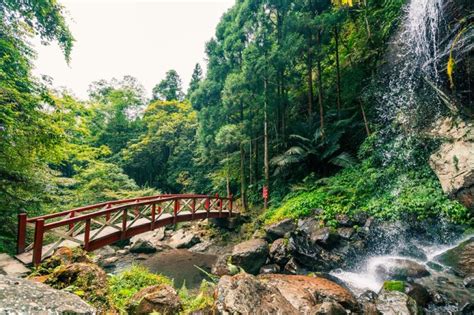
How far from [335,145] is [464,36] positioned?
5519 mm

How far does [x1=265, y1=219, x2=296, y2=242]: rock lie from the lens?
884 centimetres

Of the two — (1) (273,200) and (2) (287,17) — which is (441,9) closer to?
(2) (287,17)

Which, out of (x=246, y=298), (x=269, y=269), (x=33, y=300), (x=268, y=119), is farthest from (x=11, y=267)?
(x=268, y=119)

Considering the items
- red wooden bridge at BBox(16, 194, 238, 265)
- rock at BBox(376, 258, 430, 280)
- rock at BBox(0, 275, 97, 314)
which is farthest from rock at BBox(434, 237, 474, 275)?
red wooden bridge at BBox(16, 194, 238, 265)

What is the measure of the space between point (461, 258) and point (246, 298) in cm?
592

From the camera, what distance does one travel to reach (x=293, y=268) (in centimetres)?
729

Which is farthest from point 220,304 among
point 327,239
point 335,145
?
point 335,145

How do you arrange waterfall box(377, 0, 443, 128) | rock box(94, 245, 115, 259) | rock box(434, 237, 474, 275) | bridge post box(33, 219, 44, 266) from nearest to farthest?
bridge post box(33, 219, 44, 266) → rock box(434, 237, 474, 275) → waterfall box(377, 0, 443, 128) → rock box(94, 245, 115, 259)

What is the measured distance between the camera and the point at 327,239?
739 cm

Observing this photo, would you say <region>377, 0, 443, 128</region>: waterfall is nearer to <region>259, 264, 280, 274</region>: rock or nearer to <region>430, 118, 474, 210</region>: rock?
<region>430, 118, 474, 210</region>: rock

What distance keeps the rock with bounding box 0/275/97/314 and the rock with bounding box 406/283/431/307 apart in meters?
5.76

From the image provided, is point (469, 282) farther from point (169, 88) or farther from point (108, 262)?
point (169, 88)

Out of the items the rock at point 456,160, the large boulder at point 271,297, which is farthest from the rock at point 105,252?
the rock at point 456,160

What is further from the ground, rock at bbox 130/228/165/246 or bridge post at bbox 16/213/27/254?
bridge post at bbox 16/213/27/254
